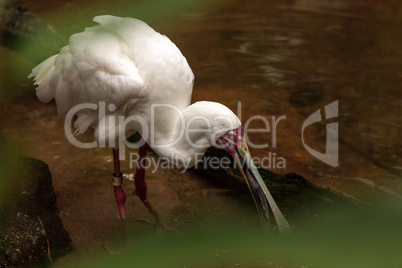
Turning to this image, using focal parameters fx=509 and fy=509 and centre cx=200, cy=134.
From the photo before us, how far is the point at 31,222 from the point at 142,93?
3.08 ft

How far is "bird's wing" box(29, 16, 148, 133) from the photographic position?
2664 mm

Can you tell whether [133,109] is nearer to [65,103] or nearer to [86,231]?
[65,103]

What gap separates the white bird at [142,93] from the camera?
253 centimetres

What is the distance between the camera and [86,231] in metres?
3.15

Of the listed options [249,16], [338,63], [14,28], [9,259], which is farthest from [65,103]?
[249,16]

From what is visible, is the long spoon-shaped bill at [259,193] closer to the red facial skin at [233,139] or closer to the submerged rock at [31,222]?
the red facial skin at [233,139]

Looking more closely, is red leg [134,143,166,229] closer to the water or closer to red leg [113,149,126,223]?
red leg [113,149,126,223]

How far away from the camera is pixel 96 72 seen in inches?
109

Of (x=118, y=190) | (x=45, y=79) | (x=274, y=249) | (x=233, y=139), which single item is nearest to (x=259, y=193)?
(x=233, y=139)

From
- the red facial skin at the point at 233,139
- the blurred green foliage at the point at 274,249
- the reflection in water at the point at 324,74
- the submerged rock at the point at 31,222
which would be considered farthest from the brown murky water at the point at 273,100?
the blurred green foliage at the point at 274,249

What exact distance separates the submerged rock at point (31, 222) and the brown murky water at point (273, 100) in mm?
136

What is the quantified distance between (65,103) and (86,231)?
0.80 m

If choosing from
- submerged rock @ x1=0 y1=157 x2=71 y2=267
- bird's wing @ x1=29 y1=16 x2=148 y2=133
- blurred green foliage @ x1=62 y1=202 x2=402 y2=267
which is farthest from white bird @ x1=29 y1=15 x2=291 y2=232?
blurred green foliage @ x1=62 y1=202 x2=402 y2=267

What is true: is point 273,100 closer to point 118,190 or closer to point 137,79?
point 118,190
